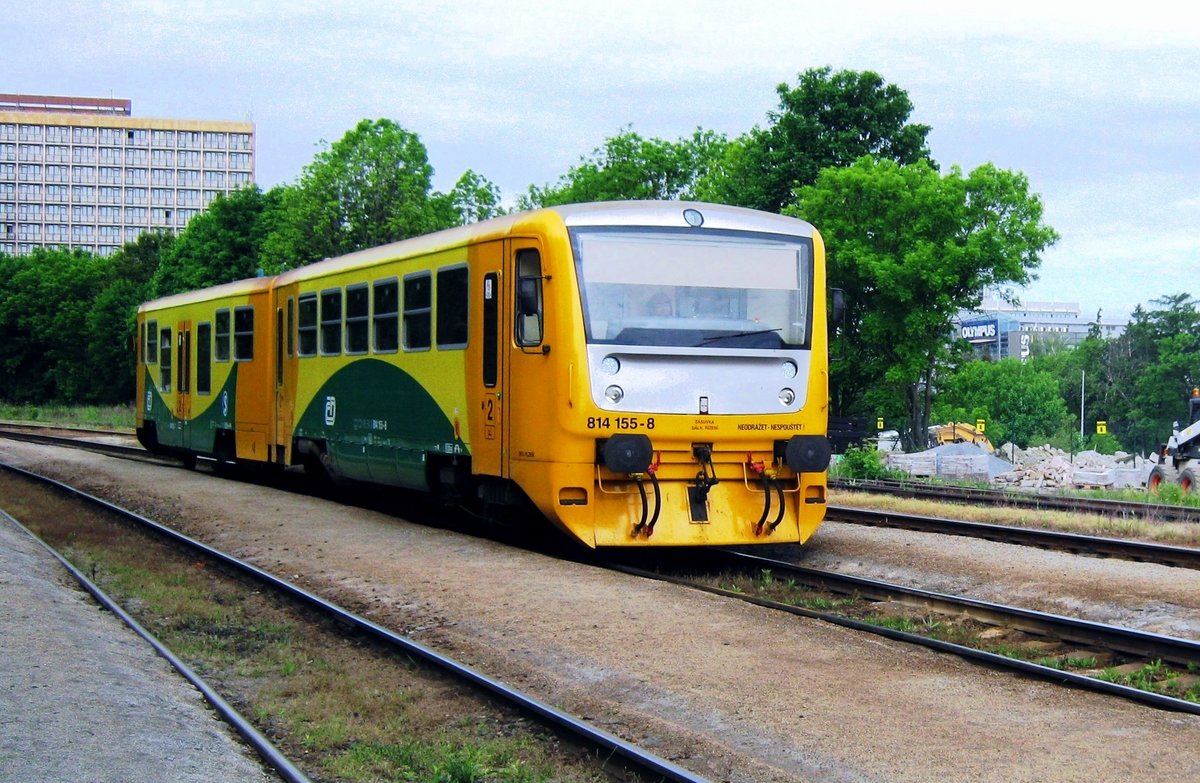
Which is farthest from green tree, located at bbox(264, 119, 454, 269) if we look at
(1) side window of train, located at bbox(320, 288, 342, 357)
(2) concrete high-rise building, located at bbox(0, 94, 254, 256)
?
(2) concrete high-rise building, located at bbox(0, 94, 254, 256)

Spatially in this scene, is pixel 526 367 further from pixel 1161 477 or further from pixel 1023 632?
pixel 1161 477

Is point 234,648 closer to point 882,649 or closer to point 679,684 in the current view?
point 679,684

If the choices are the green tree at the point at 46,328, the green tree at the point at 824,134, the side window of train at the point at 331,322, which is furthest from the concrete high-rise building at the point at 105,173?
the side window of train at the point at 331,322

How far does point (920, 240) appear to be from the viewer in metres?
47.7

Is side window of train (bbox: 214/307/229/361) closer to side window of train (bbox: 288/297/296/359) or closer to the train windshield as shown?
side window of train (bbox: 288/297/296/359)

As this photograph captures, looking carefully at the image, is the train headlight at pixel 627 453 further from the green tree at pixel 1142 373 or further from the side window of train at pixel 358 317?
the green tree at pixel 1142 373

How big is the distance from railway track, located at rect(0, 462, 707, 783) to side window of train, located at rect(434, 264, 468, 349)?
3045 millimetres

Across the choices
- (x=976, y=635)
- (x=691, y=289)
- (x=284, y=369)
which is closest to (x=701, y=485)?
(x=691, y=289)

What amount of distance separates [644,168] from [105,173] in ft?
426

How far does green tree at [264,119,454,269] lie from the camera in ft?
194

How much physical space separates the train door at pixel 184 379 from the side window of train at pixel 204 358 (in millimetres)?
535

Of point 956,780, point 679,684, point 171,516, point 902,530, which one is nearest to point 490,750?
point 679,684

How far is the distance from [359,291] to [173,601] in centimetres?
638

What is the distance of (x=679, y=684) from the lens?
8.26m
